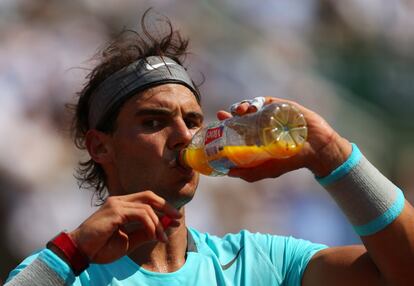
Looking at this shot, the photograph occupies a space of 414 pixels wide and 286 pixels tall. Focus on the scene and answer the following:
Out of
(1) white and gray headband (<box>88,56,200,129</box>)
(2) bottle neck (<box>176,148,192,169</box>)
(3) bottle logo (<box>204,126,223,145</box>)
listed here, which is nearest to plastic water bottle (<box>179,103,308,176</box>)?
(3) bottle logo (<box>204,126,223,145</box>)

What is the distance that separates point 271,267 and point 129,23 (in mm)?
3346

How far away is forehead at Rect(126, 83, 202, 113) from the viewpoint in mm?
3137

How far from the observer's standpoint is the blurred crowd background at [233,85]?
5.13 m

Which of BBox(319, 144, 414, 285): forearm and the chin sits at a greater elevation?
BBox(319, 144, 414, 285): forearm

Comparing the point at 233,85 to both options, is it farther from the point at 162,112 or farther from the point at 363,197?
the point at 363,197

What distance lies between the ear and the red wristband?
940 mm

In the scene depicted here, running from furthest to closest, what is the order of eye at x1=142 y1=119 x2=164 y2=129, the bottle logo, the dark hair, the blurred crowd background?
1. the blurred crowd background
2. the dark hair
3. eye at x1=142 y1=119 x2=164 y2=129
4. the bottle logo

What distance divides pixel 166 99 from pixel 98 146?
1.43 ft

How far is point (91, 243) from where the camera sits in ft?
7.86

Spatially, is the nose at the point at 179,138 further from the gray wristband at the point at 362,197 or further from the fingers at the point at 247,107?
the gray wristband at the point at 362,197

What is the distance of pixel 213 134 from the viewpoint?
2756 mm

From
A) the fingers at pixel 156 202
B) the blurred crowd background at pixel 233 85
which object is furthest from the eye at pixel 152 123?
the blurred crowd background at pixel 233 85

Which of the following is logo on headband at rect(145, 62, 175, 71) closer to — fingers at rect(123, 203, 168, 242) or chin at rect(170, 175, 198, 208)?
chin at rect(170, 175, 198, 208)

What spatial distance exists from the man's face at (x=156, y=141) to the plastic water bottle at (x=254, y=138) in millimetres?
186
